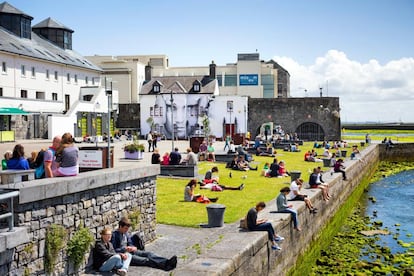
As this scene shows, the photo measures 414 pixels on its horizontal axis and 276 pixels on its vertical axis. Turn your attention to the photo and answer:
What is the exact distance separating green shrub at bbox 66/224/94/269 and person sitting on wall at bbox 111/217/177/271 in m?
0.77

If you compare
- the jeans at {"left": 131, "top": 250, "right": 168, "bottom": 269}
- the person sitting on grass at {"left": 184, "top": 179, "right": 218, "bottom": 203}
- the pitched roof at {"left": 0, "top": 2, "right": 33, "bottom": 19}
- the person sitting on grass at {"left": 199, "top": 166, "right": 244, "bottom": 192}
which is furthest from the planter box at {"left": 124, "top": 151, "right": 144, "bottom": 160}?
the pitched roof at {"left": 0, "top": 2, "right": 33, "bottom": 19}

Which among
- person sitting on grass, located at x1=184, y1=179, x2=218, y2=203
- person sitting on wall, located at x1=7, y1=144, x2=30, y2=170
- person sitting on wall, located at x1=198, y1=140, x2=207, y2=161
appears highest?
person sitting on wall, located at x1=7, y1=144, x2=30, y2=170

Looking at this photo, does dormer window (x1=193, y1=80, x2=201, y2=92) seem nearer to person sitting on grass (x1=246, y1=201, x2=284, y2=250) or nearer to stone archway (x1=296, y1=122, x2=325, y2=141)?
stone archway (x1=296, y1=122, x2=325, y2=141)

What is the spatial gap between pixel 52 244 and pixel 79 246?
739mm

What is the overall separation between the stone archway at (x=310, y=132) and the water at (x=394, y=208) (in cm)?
2120

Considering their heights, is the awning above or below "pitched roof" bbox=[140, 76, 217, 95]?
below

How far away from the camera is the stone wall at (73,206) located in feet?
25.6

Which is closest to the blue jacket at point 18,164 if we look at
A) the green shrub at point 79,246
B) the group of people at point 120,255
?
the green shrub at point 79,246

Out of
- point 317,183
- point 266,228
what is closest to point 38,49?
point 317,183

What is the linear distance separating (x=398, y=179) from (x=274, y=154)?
1106cm

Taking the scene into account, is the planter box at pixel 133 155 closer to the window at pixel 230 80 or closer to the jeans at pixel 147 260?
the jeans at pixel 147 260

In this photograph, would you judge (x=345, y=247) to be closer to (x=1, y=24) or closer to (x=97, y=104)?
(x=97, y=104)

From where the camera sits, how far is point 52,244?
8445mm

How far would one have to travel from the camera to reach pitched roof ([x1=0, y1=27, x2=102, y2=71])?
151ft
